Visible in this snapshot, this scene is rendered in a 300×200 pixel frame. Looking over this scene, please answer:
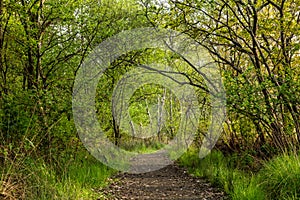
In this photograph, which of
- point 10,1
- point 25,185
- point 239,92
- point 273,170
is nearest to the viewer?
point 25,185

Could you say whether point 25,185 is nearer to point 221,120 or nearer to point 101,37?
point 101,37

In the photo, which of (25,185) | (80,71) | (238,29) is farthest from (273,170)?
(80,71)

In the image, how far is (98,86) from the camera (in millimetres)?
10109

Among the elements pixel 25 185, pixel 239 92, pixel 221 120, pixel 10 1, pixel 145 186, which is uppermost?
pixel 10 1

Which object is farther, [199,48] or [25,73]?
[199,48]

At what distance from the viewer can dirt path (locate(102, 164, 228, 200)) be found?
6.77 metres

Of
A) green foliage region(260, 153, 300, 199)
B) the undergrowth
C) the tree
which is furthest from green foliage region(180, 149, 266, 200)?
the tree

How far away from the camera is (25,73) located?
780cm

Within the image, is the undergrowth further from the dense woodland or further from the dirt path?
the dirt path

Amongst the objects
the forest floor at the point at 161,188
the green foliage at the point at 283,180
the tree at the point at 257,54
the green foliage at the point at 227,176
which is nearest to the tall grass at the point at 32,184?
the forest floor at the point at 161,188

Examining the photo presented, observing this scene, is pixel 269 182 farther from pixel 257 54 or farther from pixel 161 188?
pixel 161 188

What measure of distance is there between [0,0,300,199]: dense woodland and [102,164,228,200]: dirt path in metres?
0.43

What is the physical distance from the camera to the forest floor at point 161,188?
22.2 feet

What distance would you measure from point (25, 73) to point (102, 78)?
274 cm
